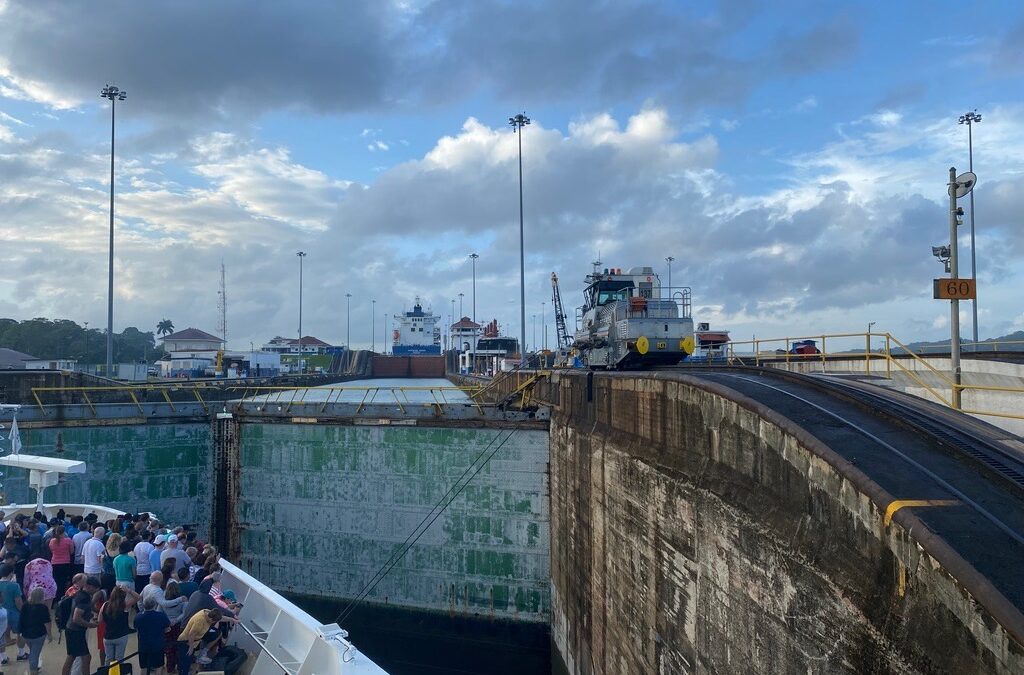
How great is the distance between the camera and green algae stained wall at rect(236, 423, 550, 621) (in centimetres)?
2153

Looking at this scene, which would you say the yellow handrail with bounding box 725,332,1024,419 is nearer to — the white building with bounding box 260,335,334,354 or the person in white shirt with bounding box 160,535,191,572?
the person in white shirt with bounding box 160,535,191,572

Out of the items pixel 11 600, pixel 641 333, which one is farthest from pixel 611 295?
pixel 11 600

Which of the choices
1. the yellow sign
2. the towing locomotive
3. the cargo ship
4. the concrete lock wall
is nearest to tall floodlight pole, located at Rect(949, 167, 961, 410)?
the yellow sign

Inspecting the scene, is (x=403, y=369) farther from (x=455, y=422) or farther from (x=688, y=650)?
(x=688, y=650)

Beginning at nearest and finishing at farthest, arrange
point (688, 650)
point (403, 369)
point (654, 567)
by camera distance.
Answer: point (688, 650) < point (654, 567) < point (403, 369)

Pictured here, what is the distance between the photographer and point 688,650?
9.78 metres

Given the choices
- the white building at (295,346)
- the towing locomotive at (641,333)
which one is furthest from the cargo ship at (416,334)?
the towing locomotive at (641,333)

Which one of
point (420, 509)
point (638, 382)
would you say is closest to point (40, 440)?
point (420, 509)

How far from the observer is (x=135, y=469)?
77.6ft

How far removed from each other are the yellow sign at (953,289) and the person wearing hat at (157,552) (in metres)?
13.0

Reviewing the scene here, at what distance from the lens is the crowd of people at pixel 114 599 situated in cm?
775

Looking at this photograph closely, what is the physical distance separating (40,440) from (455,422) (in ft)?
45.6

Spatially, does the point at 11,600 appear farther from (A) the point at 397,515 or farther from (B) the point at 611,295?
(B) the point at 611,295

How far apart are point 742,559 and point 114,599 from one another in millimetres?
7516
